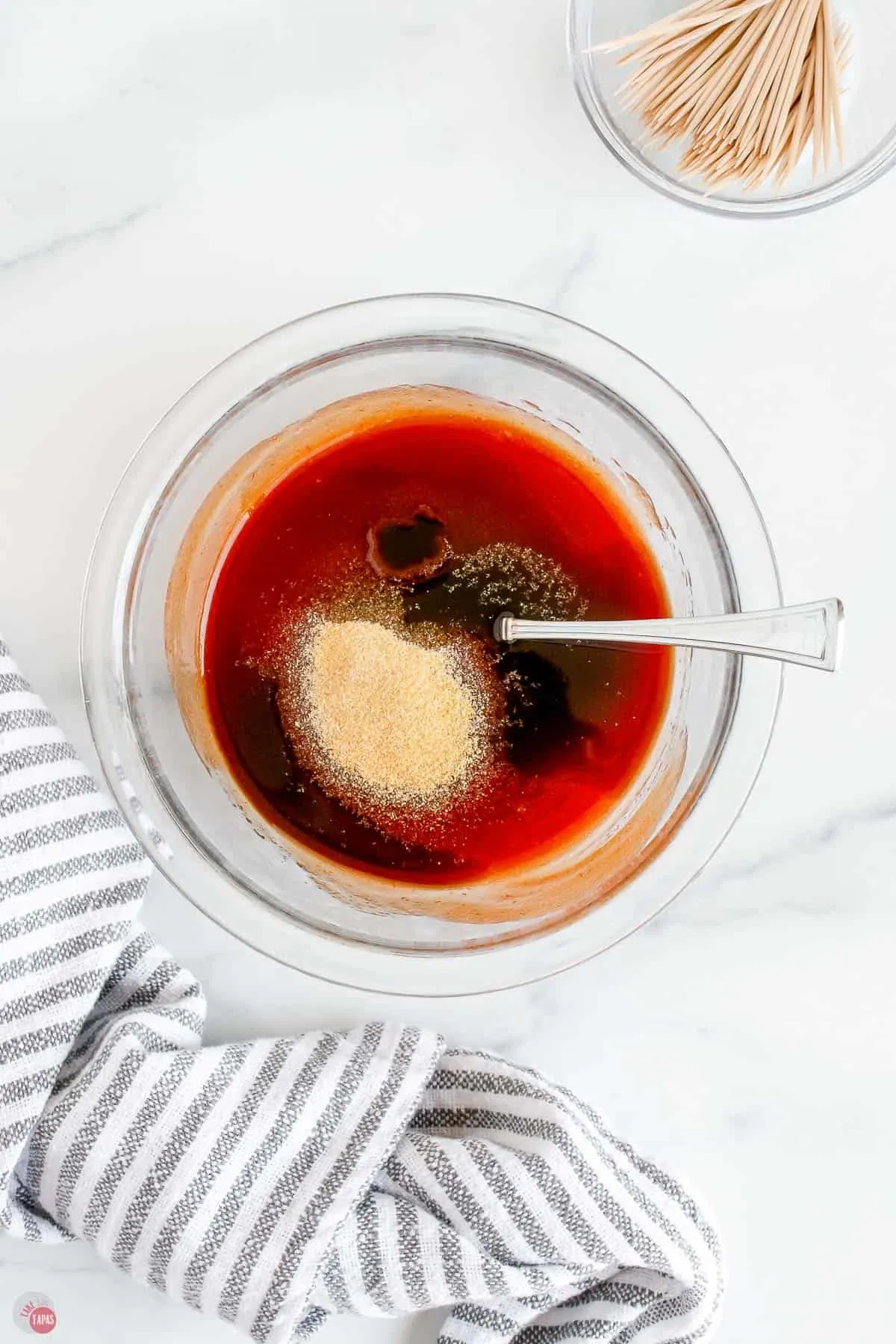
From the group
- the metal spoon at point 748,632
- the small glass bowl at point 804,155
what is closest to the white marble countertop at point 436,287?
the small glass bowl at point 804,155

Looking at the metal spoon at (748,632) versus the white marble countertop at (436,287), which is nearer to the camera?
the metal spoon at (748,632)

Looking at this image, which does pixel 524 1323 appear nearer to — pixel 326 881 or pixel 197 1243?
pixel 197 1243

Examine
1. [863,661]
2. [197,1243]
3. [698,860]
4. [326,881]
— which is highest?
[863,661]

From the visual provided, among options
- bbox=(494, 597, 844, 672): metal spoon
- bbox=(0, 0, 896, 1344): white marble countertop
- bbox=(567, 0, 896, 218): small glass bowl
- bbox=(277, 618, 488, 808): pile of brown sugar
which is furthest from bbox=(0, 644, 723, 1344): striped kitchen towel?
bbox=(567, 0, 896, 218): small glass bowl

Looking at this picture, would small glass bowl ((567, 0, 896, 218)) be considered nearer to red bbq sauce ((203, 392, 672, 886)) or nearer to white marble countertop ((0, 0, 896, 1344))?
white marble countertop ((0, 0, 896, 1344))

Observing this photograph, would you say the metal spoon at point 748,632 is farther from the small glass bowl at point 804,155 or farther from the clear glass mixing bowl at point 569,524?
the small glass bowl at point 804,155

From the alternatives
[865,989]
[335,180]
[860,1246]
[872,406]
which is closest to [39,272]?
[335,180]
